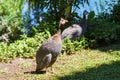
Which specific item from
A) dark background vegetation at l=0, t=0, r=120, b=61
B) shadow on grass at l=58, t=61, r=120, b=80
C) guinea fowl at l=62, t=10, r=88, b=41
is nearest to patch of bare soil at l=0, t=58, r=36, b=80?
dark background vegetation at l=0, t=0, r=120, b=61

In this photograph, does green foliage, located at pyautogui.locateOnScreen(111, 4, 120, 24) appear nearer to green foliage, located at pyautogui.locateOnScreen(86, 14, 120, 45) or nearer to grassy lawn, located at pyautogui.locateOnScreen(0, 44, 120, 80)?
green foliage, located at pyautogui.locateOnScreen(86, 14, 120, 45)

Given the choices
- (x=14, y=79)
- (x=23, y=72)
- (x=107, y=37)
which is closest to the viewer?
(x=14, y=79)

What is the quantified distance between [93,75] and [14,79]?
5.06 feet

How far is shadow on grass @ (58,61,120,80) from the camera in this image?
7.73m

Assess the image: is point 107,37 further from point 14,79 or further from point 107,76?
point 14,79

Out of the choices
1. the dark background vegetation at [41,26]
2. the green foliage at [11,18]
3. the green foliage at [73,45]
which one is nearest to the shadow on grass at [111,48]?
the dark background vegetation at [41,26]

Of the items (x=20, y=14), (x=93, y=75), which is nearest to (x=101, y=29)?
(x=20, y=14)

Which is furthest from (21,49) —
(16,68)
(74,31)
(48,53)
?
(48,53)

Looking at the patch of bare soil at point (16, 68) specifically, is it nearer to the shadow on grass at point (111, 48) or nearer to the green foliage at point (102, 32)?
the shadow on grass at point (111, 48)

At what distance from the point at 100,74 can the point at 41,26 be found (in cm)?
326

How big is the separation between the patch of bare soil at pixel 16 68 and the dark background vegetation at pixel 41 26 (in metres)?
0.31

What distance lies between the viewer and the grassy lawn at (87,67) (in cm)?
780

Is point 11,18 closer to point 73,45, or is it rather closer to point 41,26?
point 41,26

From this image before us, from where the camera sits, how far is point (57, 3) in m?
11.4
